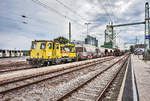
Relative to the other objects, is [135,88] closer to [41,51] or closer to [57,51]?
[41,51]

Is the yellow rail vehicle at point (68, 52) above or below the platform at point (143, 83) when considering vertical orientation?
above

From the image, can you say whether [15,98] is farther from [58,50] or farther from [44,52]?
[58,50]

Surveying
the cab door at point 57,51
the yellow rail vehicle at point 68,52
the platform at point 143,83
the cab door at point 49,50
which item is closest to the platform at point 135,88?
the platform at point 143,83

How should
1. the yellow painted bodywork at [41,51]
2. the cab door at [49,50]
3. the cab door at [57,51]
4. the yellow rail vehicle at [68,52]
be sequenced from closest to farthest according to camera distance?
1. the yellow painted bodywork at [41,51]
2. the cab door at [49,50]
3. the cab door at [57,51]
4. the yellow rail vehicle at [68,52]

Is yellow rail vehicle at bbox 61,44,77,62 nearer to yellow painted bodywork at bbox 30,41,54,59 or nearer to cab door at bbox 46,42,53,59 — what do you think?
cab door at bbox 46,42,53,59

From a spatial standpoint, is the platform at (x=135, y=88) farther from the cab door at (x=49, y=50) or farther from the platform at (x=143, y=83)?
the cab door at (x=49, y=50)

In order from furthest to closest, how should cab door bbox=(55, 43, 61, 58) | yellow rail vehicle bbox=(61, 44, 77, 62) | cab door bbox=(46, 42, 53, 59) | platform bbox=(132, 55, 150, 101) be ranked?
1. yellow rail vehicle bbox=(61, 44, 77, 62)
2. cab door bbox=(55, 43, 61, 58)
3. cab door bbox=(46, 42, 53, 59)
4. platform bbox=(132, 55, 150, 101)

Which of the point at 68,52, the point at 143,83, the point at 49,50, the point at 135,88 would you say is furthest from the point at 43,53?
the point at 143,83

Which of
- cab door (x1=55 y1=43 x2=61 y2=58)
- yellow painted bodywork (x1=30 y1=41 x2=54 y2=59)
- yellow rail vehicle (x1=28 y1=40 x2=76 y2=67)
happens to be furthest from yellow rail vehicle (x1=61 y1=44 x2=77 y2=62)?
yellow painted bodywork (x1=30 y1=41 x2=54 y2=59)

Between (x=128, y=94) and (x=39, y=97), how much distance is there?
389cm

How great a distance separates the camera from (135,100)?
389 cm

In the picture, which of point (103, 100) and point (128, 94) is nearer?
point (103, 100)

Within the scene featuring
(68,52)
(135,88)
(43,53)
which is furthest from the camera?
(68,52)

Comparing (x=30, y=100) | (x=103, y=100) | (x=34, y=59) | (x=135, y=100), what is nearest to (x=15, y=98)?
(x=30, y=100)
